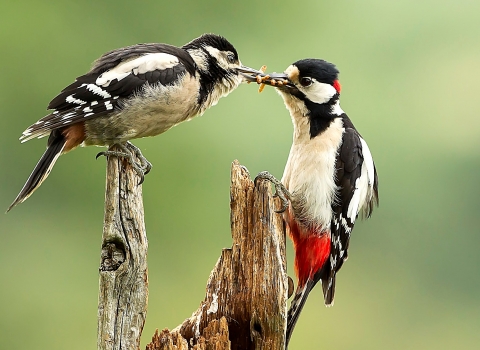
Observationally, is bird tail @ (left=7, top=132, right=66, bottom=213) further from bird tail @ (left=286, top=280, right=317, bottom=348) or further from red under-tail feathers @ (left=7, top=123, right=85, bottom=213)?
bird tail @ (left=286, top=280, right=317, bottom=348)

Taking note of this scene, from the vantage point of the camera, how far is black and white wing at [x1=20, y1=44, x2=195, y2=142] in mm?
2787

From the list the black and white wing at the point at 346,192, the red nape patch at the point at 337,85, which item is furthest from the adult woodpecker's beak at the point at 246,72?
the black and white wing at the point at 346,192

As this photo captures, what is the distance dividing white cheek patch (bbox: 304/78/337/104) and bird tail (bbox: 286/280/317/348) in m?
0.86

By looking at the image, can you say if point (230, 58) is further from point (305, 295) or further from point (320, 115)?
point (305, 295)

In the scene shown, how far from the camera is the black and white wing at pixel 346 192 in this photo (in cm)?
316

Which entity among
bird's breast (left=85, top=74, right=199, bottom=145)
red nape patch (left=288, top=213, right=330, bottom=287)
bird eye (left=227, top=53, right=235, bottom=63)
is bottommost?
red nape patch (left=288, top=213, right=330, bottom=287)

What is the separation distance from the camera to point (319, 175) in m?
3.11

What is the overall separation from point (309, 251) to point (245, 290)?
56 cm

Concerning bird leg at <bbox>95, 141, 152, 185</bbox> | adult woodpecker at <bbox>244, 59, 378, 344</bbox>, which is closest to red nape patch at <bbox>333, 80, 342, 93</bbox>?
adult woodpecker at <bbox>244, 59, 378, 344</bbox>

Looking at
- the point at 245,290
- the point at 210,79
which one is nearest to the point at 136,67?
the point at 210,79

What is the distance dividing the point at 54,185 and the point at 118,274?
4.00 metres

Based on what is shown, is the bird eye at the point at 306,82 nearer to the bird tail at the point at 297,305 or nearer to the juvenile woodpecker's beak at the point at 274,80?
the juvenile woodpecker's beak at the point at 274,80

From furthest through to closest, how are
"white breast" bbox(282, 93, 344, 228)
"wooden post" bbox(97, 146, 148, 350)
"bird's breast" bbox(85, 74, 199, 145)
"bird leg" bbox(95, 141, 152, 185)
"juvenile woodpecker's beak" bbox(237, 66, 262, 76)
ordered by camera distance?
1. "juvenile woodpecker's beak" bbox(237, 66, 262, 76)
2. "white breast" bbox(282, 93, 344, 228)
3. "bird's breast" bbox(85, 74, 199, 145)
4. "bird leg" bbox(95, 141, 152, 185)
5. "wooden post" bbox(97, 146, 148, 350)

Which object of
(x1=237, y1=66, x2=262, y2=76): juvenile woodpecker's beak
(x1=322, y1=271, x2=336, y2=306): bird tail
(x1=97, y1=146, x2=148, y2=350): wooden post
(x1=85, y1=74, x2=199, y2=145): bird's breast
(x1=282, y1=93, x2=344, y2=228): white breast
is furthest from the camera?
(x1=237, y1=66, x2=262, y2=76): juvenile woodpecker's beak
